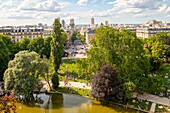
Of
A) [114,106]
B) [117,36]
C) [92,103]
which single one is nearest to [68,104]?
[92,103]

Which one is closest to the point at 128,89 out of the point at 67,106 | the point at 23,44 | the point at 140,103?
the point at 140,103

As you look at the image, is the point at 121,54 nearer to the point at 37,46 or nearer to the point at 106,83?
the point at 106,83

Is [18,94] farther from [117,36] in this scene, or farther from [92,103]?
[117,36]

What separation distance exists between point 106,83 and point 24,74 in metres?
13.7

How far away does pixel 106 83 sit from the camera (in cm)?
3881

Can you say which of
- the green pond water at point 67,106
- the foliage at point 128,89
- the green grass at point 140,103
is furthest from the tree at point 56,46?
the green grass at point 140,103

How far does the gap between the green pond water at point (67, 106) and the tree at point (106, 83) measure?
81.3 inches

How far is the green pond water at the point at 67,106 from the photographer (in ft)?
125

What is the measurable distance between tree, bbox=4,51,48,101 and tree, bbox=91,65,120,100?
10259mm

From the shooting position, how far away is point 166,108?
3759cm

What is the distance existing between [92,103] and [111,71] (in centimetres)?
635

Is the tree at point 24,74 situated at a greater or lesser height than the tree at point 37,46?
lesser

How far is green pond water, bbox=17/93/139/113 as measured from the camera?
38.0m

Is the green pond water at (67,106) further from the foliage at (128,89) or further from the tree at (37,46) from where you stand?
the tree at (37,46)
